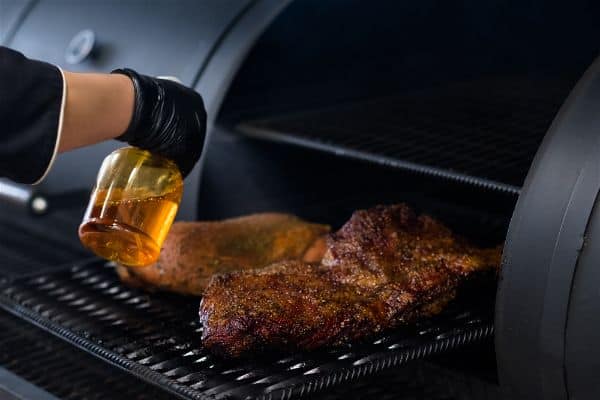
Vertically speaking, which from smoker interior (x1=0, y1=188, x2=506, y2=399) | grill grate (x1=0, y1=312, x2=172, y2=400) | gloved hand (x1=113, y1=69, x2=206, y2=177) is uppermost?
gloved hand (x1=113, y1=69, x2=206, y2=177)

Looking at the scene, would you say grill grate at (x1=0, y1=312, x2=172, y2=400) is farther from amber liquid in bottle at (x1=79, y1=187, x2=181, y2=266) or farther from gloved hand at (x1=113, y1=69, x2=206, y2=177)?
gloved hand at (x1=113, y1=69, x2=206, y2=177)

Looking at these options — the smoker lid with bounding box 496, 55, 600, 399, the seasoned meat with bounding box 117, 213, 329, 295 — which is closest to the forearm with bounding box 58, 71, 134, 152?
the seasoned meat with bounding box 117, 213, 329, 295

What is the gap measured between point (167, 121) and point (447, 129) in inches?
31.3

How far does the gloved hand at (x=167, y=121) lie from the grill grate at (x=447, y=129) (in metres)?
0.39

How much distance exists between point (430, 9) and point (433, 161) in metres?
0.74

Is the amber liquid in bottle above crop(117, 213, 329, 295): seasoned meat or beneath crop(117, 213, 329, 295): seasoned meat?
above

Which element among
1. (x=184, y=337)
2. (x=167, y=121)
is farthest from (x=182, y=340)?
(x=167, y=121)

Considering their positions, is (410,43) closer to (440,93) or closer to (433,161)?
(440,93)

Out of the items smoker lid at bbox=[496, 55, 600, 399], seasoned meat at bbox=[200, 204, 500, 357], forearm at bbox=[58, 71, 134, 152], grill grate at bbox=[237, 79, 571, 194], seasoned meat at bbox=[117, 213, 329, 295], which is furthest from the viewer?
seasoned meat at bbox=[117, 213, 329, 295]

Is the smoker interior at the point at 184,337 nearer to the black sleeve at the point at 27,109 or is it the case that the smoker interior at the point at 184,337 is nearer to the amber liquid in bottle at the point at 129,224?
the amber liquid in bottle at the point at 129,224

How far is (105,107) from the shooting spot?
1.68m

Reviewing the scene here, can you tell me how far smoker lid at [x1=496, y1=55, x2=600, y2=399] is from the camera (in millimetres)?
1500

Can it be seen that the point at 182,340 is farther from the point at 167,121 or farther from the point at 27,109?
the point at 27,109

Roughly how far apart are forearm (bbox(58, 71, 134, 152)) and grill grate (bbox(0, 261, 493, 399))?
0.38 metres
